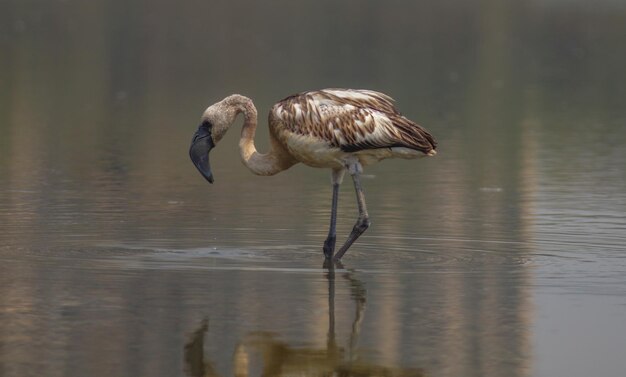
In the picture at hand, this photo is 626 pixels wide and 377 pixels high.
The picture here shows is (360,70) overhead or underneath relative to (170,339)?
overhead

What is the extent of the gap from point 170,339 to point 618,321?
8.92 feet

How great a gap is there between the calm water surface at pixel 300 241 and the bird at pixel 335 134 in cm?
66

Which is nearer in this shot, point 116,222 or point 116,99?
point 116,222

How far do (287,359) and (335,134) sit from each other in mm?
4256

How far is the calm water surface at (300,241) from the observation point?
367 inches

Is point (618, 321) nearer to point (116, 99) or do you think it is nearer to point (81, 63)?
point (116, 99)

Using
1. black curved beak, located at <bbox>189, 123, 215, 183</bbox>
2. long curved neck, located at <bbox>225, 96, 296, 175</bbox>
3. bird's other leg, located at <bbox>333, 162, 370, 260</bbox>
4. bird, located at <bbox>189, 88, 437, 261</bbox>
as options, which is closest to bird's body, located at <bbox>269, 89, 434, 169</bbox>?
bird, located at <bbox>189, 88, 437, 261</bbox>

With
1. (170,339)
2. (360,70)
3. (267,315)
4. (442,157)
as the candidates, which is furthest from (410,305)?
(360,70)

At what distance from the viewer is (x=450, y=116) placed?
2780cm

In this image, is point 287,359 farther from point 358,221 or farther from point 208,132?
point 208,132

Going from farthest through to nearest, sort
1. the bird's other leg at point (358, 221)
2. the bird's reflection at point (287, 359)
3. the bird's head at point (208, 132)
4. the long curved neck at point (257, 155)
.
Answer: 1. the long curved neck at point (257, 155)
2. the bird's head at point (208, 132)
3. the bird's other leg at point (358, 221)
4. the bird's reflection at point (287, 359)

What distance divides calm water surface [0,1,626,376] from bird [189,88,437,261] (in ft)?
2.17

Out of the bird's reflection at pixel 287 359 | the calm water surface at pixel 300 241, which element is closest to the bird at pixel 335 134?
the calm water surface at pixel 300 241

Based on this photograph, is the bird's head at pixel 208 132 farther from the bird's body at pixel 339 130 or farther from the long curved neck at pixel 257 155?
the bird's body at pixel 339 130
